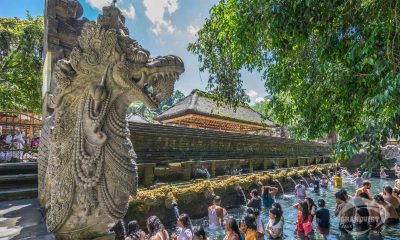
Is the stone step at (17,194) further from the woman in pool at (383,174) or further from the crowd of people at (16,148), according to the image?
the woman in pool at (383,174)

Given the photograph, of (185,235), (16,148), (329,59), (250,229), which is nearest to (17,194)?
(185,235)

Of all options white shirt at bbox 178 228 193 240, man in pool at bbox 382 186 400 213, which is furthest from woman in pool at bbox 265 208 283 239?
man in pool at bbox 382 186 400 213

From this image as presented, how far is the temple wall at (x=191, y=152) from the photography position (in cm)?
934

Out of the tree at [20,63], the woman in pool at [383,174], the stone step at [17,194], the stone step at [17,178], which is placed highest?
the tree at [20,63]

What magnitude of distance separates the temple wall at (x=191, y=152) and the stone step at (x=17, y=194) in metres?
3.75

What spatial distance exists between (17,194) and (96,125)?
271 centimetres

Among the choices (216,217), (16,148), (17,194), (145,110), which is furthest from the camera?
(145,110)

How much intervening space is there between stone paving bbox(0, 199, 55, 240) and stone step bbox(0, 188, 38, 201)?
0.15 metres

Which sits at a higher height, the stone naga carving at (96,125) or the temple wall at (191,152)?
the stone naga carving at (96,125)

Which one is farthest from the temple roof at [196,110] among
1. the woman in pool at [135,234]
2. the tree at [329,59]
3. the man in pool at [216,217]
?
the woman in pool at [135,234]

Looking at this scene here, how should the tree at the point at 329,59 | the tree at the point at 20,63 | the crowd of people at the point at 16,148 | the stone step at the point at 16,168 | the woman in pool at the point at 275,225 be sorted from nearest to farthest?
the tree at the point at 329,59, the stone step at the point at 16,168, the woman in pool at the point at 275,225, the crowd of people at the point at 16,148, the tree at the point at 20,63

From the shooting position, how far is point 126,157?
7.16 feet

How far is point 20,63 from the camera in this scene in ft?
42.2

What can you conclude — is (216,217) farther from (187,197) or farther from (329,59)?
(329,59)
